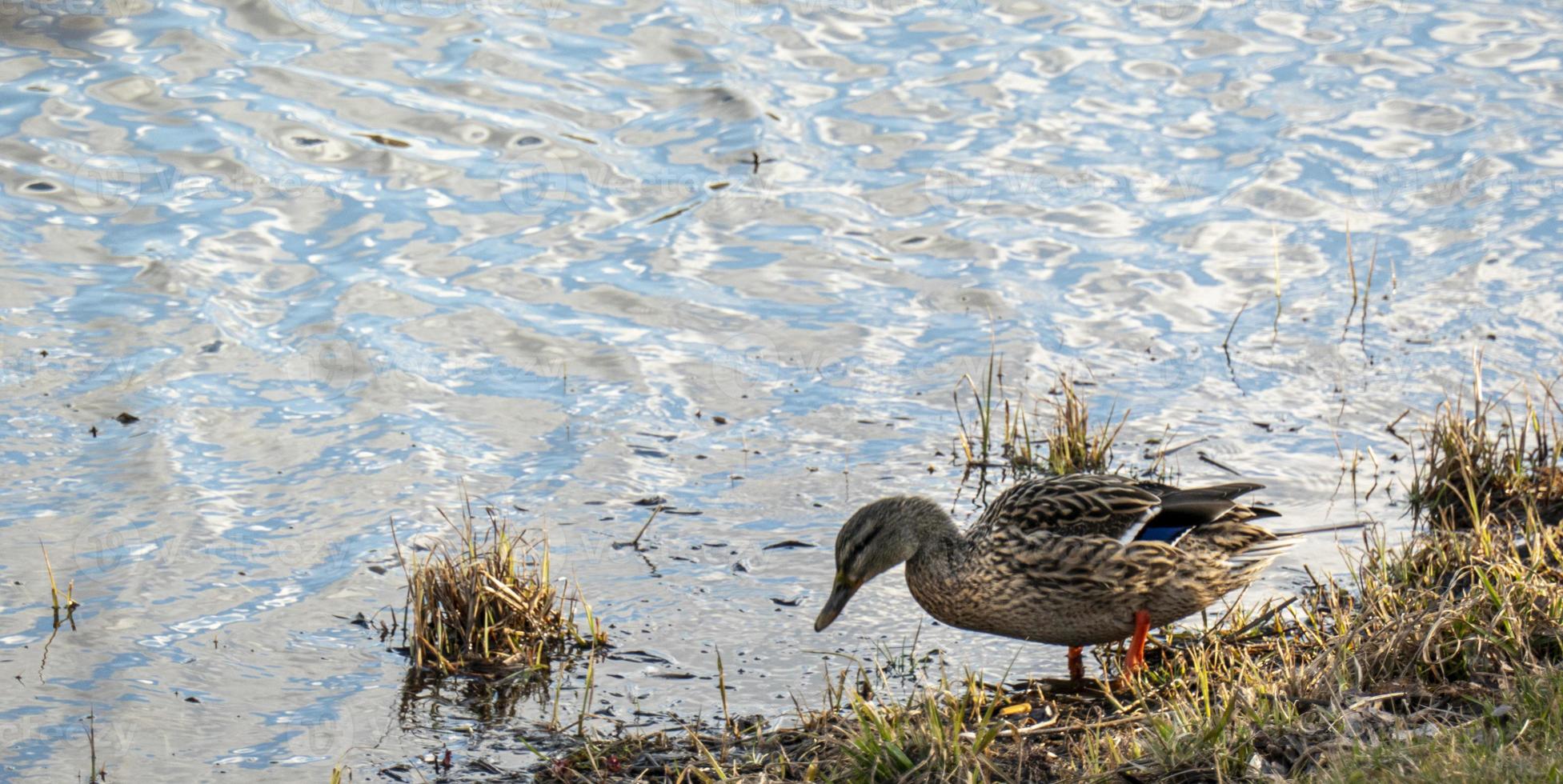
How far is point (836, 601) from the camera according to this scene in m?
6.60

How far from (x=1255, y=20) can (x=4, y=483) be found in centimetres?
1036

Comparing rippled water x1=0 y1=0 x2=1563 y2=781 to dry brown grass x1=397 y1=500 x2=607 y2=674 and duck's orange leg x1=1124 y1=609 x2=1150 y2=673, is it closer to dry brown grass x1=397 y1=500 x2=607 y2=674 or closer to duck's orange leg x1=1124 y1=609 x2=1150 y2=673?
dry brown grass x1=397 y1=500 x2=607 y2=674

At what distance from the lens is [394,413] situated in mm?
9102

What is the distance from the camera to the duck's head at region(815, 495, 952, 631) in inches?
258

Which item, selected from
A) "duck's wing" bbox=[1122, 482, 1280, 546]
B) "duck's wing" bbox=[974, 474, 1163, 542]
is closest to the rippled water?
"duck's wing" bbox=[974, 474, 1163, 542]

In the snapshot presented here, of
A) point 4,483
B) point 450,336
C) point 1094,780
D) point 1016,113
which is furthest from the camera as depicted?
point 1016,113

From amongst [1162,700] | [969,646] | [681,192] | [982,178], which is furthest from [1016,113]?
[1162,700]

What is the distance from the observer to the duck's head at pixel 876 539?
6.54 m

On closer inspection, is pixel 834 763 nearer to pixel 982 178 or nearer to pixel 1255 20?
pixel 982 178

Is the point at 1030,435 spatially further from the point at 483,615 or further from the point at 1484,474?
the point at 483,615

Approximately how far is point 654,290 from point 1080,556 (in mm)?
4822

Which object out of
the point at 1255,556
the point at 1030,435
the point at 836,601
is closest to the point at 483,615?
the point at 836,601

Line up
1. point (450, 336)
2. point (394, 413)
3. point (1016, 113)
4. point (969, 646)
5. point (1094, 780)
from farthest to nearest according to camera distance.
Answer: point (1016, 113) < point (450, 336) < point (394, 413) < point (969, 646) < point (1094, 780)

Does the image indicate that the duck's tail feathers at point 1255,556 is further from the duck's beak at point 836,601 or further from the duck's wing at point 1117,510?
the duck's beak at point 836,601
